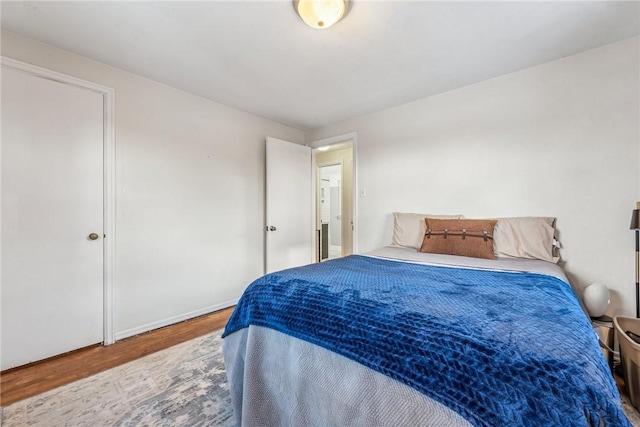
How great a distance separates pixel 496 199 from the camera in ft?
8.09

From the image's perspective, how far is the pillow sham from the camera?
208cm

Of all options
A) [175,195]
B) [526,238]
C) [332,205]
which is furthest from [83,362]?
[332,205]

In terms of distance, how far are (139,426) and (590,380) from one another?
1.89 metres

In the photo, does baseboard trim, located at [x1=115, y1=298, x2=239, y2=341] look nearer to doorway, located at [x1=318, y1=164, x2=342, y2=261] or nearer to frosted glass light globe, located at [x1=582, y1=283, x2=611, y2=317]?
frosted glass light globe, located at [x1=582, y1=283, x2=611, y2=317]

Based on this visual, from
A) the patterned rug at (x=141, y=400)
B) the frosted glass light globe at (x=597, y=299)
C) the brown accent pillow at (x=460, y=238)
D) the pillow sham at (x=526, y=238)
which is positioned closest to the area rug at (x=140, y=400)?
the patterned rug at (x=141, y=400)

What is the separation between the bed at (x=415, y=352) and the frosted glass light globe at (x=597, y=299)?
41 centimetres

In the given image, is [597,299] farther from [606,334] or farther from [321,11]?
[321,11]

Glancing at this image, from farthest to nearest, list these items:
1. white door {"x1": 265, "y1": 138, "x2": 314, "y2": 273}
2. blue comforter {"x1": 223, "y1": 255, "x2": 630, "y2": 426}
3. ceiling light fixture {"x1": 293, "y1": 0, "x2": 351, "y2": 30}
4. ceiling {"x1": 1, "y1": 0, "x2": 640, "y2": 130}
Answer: white door {"x1": 265, "y1": 138, "x2": 314, "y2": 273} < ceiling {"x1": 1, "y1": 0, "x2": 640, "y2": 130} < ceiling light fixture {"x1": 293, "y1": 0, "x2": 351, "y2": 30} < blue comforter {"x1": 223, "y1": 255, "x2": 630, "y2": 426}

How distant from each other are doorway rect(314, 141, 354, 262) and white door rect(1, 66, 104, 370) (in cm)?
279

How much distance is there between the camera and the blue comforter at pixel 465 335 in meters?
0.67

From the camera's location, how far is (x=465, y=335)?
2.77ft

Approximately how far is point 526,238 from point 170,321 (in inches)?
131

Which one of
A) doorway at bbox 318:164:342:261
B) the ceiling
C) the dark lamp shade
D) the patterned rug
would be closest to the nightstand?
the patterned rug

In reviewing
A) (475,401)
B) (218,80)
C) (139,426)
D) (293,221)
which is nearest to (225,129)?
(218,80)
